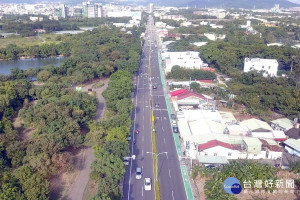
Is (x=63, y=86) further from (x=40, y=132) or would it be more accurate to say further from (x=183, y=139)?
(x=183, y=139)

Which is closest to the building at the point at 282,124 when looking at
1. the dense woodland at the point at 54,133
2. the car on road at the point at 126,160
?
the dense woodland at the point at 54,133

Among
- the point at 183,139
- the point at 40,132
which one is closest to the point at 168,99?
the point at 183,139

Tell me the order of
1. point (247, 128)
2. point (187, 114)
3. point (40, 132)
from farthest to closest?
1. point (187, 114)
2. point (247, 128)
3. point (40, 132)

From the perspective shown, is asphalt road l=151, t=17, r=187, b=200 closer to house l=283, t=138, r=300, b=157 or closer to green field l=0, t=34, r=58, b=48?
house l=283, t=138, r=300, b=157

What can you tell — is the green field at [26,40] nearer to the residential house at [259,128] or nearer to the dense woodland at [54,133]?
the dense woodland at [54,133]

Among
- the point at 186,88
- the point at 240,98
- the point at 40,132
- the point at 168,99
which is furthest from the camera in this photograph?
the point at 186,88

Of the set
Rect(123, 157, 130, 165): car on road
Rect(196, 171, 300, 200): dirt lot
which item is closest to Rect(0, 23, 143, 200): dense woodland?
Rect(123, 157, 130, 165): car on road
